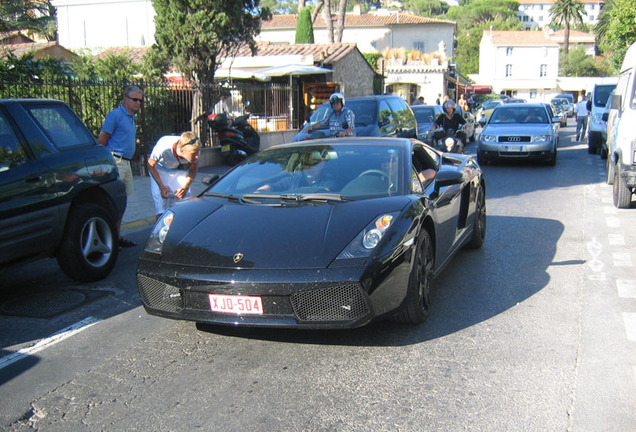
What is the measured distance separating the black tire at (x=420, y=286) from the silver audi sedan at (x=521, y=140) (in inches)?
442

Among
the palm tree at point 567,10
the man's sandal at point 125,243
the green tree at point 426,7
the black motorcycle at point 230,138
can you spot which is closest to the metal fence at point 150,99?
the black motorcycle at point 230,138

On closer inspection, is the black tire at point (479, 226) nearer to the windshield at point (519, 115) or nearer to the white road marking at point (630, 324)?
the white road marking at point (630, 324)

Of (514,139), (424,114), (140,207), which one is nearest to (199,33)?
(140,207)

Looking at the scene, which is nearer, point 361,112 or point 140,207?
point 140,207

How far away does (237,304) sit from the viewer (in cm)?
404

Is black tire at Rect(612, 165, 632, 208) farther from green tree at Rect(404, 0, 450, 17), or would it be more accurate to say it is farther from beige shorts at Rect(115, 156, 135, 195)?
green tree at Rect(404, 0, 450, 17)

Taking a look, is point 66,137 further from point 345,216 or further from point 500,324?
point 500,324

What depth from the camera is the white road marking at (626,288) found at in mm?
5562

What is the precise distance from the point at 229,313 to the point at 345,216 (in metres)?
Result: 1.04

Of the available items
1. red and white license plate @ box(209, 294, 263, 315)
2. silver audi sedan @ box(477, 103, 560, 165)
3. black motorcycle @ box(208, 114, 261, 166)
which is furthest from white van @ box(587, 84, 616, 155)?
red and white license plate @ box(209, 294, 263, 315)

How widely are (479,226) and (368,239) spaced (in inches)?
127

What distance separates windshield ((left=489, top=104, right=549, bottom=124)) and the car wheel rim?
12.8 metres

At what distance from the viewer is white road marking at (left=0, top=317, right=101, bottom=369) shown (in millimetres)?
4273

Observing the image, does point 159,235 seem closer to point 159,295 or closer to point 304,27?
point 159,295
